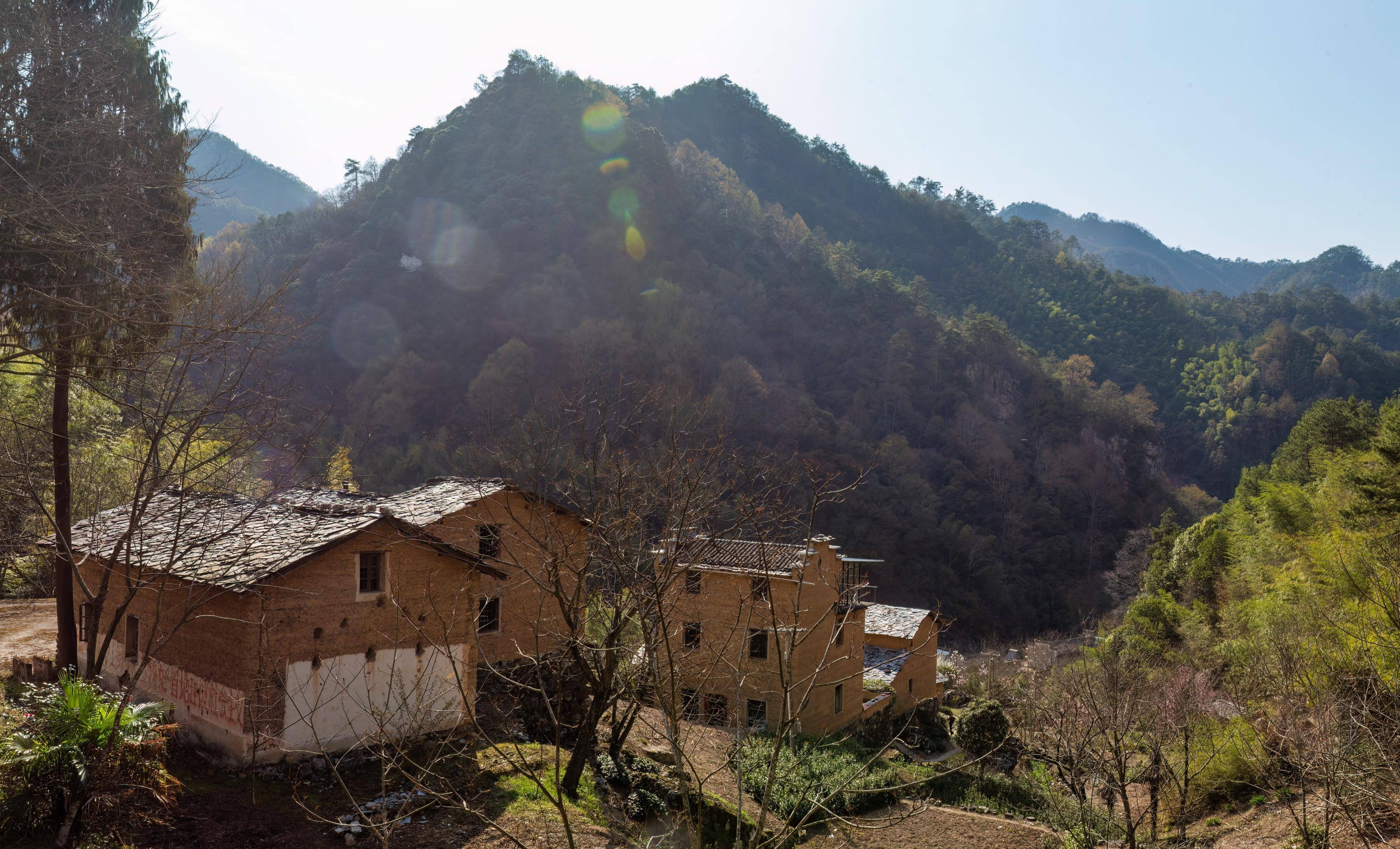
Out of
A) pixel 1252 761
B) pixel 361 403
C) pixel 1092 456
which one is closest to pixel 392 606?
pixel 1252 761

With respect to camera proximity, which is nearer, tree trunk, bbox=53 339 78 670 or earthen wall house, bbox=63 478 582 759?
tree trunk, bbox=53 339 78 670

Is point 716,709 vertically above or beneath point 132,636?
beneath

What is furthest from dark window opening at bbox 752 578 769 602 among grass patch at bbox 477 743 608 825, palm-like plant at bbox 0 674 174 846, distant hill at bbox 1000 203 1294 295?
distant hill at bbox 1000 203 1294 295

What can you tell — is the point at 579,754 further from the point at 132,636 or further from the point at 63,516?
the point at 132,636

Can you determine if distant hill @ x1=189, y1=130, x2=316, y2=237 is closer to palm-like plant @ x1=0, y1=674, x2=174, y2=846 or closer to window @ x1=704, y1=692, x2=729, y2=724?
palm-like plant @ x1=0, y1=674, x2=174, y2=846

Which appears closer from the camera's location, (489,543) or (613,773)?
(613,773)

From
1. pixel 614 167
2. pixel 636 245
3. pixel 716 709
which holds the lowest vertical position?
pixel 716 709

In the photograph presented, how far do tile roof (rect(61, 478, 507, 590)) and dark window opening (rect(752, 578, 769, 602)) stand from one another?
16.8 ft

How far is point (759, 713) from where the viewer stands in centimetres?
2453

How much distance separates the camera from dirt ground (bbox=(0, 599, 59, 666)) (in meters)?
18.9

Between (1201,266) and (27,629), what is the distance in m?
213

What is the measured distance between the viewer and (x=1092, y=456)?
75.4 m

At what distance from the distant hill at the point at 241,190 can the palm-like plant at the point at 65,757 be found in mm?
6826

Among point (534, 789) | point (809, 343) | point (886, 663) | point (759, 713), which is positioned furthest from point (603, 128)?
point (534, 789)
